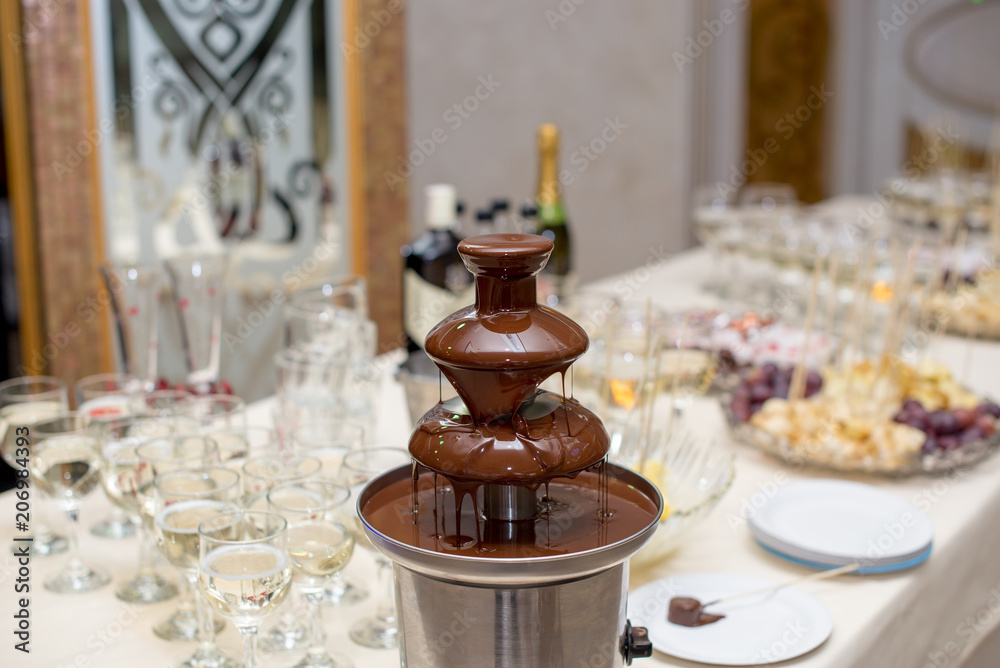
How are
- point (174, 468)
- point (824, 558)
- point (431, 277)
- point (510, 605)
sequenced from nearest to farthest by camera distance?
point (510, 605), point (174, 468), point (824, 558), point (431, 277)

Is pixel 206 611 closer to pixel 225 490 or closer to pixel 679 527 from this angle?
pixel 225 490

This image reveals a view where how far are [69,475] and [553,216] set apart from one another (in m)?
1.36

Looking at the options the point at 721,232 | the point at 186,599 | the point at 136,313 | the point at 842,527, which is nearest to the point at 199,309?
the point at 136,313

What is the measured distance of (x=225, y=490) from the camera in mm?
1039

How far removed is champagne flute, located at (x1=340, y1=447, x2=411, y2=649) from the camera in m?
1.08

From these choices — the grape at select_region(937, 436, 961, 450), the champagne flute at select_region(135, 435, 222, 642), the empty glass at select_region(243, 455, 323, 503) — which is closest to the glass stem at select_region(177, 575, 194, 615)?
the champagne flute at select_region(135, 435, 222, 642)

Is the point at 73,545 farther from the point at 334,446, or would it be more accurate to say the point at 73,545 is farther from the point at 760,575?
the point at 760,575

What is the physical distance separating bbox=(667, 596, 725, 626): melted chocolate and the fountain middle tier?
357 mm

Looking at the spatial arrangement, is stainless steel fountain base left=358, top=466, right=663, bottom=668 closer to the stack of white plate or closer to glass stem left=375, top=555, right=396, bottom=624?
glass stem left=375, top=555, right=396, bottom=624

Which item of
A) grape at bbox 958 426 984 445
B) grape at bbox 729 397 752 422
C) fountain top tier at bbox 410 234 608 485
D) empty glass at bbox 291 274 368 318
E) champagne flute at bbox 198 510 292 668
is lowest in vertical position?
grape at bbox 958 426 984 445

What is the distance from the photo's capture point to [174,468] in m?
1.11

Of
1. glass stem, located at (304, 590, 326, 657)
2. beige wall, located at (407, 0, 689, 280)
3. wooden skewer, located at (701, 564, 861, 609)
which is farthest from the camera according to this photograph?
beige wall, located at (407, 0, 689, 280)

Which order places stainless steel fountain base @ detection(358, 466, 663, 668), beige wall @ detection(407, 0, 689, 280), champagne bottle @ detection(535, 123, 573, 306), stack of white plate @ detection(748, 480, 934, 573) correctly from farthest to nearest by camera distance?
beige wall @ detection(407, 0, 689, 280)
champagne bottle @ detection(535, 123, 573, 306)
stack of white plate @ detection(748, 480, 934, 573)
stainless steel fountain base @ detection(358, 466, 663, 668)

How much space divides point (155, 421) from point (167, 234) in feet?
6.04
